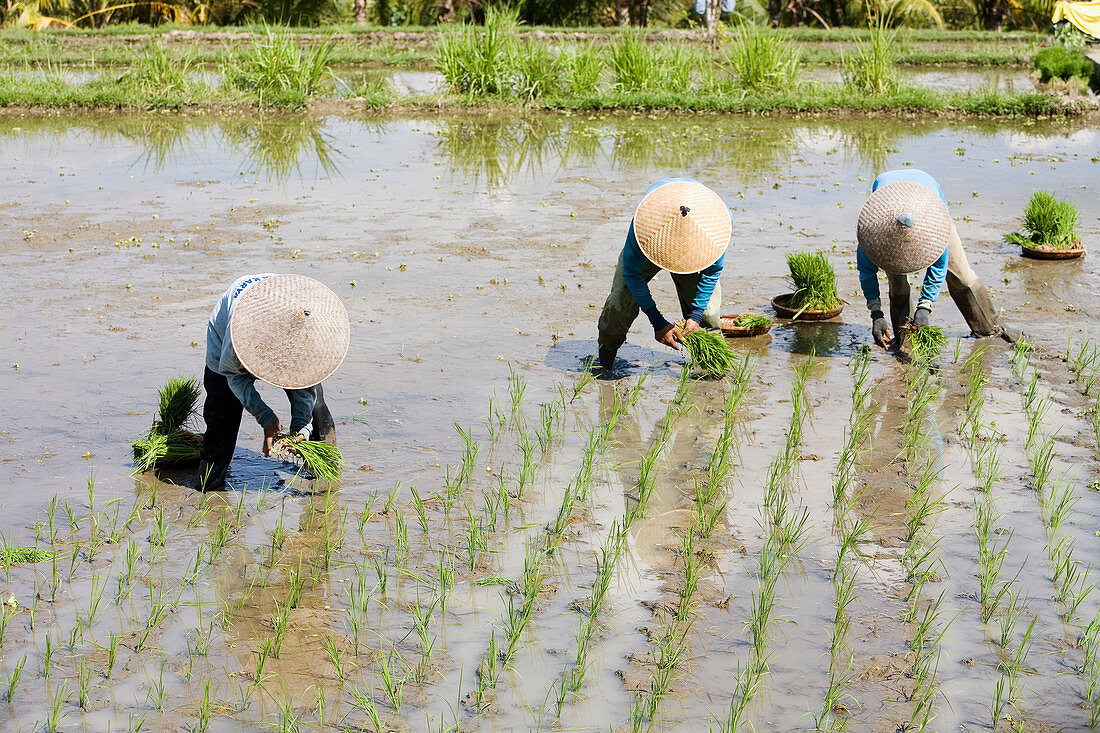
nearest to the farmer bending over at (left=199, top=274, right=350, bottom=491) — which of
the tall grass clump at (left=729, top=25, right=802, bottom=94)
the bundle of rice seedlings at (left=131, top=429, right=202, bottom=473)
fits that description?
the bundle of rice seedlings at (left=131, top=429, right=202, bottom=473)

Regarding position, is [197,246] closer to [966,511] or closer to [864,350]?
[864,350]

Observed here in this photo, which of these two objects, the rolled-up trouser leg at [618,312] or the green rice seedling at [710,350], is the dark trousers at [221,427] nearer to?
the rolled-up trouser leg at [618,312]

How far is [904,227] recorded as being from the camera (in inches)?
206

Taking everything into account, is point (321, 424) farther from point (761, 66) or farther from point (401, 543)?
point (761, 66)

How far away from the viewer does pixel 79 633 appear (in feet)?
11.8

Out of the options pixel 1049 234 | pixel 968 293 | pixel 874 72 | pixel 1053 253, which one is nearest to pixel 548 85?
pixel 874 72

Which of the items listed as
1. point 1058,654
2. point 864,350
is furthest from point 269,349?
point 864,350

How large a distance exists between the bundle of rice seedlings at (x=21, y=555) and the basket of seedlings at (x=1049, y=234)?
675 centimetres

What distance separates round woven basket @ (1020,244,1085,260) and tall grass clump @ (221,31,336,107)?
9.90 m

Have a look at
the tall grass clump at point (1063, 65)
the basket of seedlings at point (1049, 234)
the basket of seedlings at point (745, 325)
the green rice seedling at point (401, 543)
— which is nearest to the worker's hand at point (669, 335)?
the basket of seedlings at point (745, 325)

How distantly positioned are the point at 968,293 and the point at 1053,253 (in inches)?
Answer: 86.9

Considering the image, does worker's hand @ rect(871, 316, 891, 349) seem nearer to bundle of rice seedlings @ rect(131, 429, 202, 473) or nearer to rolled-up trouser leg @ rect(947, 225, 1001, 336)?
rolled-up trouser leg @ rect(947, 225, 1001, 336)

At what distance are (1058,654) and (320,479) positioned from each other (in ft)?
9.20

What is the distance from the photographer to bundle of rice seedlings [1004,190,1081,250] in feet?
26.6
